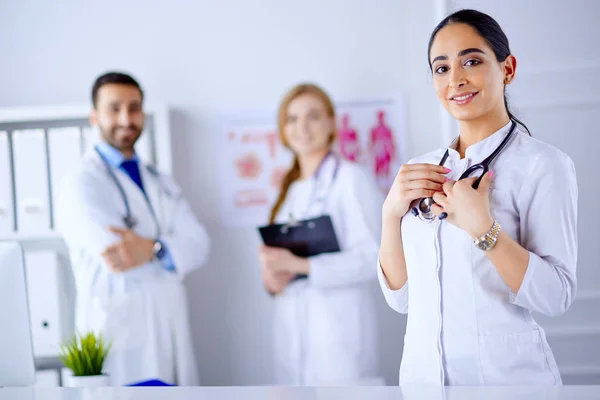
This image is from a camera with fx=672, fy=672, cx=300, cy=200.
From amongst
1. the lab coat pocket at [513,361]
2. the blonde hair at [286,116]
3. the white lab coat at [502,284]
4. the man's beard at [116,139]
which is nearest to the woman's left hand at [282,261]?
the blonde hair at [286,116]

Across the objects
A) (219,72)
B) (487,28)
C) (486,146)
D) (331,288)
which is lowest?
(331,288)

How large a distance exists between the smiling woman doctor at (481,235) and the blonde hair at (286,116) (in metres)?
1.69

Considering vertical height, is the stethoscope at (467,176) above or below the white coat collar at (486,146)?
below

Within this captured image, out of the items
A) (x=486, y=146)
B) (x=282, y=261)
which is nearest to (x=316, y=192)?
(x=282, y=261)

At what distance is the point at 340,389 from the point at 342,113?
2.34 meters

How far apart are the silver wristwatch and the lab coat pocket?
0.17m

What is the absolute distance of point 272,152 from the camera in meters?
3.39

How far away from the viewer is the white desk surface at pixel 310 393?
40.1 inches

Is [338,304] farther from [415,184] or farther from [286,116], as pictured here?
[415,184]

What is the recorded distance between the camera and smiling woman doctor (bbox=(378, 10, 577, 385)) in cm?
122

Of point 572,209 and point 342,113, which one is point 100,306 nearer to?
point 342,113

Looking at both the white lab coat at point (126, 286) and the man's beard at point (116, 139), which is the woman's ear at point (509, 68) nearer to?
the white lab coat at point (126, 286)

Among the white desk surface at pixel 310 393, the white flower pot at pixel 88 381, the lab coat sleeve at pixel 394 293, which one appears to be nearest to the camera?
the white desk surface at pixel 310 393

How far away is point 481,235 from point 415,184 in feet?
0.55
